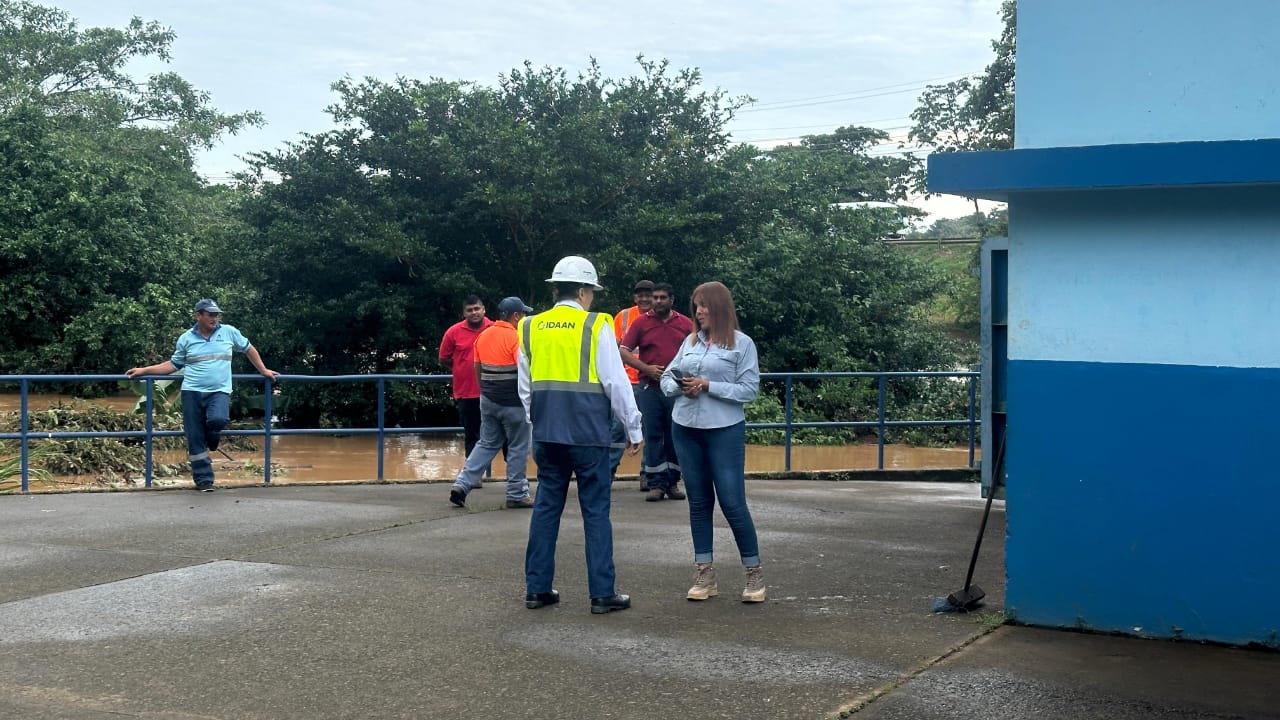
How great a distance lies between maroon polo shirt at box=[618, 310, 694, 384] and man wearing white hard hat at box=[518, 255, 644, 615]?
371cm

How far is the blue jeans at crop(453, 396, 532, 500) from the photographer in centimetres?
1015

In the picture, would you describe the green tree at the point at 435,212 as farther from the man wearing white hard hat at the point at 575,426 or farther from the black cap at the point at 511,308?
the man wearing white hard hat at the point at 575,426

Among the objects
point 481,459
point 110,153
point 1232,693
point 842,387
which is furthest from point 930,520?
point 110,153

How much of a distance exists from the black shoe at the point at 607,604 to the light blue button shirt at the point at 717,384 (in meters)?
0.94

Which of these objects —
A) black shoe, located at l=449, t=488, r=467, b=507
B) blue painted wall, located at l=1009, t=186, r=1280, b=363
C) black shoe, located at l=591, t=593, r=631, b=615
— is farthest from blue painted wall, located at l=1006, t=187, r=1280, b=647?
black shoe, located at l=449, t=488, r=467, b=507

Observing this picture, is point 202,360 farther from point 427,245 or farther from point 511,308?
point 427,245

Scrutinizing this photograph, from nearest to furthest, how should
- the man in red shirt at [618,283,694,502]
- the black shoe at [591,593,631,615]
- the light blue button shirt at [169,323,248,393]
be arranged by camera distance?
1. the black shoe at [591,593,631,615]
2. the man in red shirt at [618,283,694,502]
3. the light blue button shirt at [169,323,248,393]

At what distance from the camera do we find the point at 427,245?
1015 inches

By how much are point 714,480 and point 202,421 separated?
627 centimetres

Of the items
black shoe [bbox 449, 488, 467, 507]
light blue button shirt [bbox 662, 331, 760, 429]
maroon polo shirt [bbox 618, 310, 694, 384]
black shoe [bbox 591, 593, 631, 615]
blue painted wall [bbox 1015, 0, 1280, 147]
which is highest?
blue painted wall [bbox 1015, 0, 1280, 147]

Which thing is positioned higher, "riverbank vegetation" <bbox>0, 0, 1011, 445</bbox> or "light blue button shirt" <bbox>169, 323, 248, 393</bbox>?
"riverbank vegetation" <bbox>0, 0, 1011, 445</bbox>

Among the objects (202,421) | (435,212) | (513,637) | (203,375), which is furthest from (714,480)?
(435,212)

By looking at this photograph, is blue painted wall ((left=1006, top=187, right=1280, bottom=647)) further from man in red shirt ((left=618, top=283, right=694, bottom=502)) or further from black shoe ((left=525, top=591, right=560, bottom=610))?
man in red shirt ((left=618, top=283, right=694, bottom=502))

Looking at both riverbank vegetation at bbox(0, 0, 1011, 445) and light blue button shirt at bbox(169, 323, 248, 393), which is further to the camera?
riverbank vegetation at bbox(0, 0, 1011, 445)
